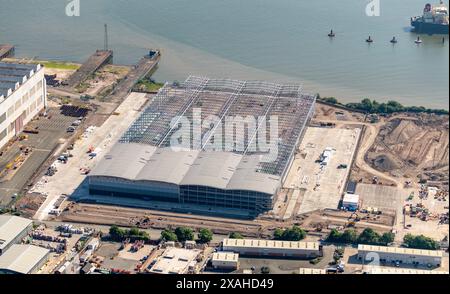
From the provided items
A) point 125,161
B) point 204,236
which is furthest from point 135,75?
point 204,236

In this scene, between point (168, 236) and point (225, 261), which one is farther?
point (168, 236)

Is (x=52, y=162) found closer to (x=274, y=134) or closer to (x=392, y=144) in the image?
(x=274, y=134)

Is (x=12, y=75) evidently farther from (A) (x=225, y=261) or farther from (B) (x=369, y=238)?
(B) (x=369, y=238)

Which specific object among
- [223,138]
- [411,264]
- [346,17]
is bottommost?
[411,264]

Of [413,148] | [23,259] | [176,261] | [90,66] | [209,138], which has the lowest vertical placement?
[176,261]

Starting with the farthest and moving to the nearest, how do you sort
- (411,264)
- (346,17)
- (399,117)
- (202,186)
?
(346,17), (399,117), (202,186), (411,264)

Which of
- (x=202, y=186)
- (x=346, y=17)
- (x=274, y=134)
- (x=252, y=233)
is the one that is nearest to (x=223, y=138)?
(x=274, y=134)

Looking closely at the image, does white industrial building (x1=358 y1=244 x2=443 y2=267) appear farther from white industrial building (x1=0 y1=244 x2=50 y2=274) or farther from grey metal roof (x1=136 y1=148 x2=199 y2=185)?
white industrial building (x1=0 y1=244 x2=50 y2=274)
